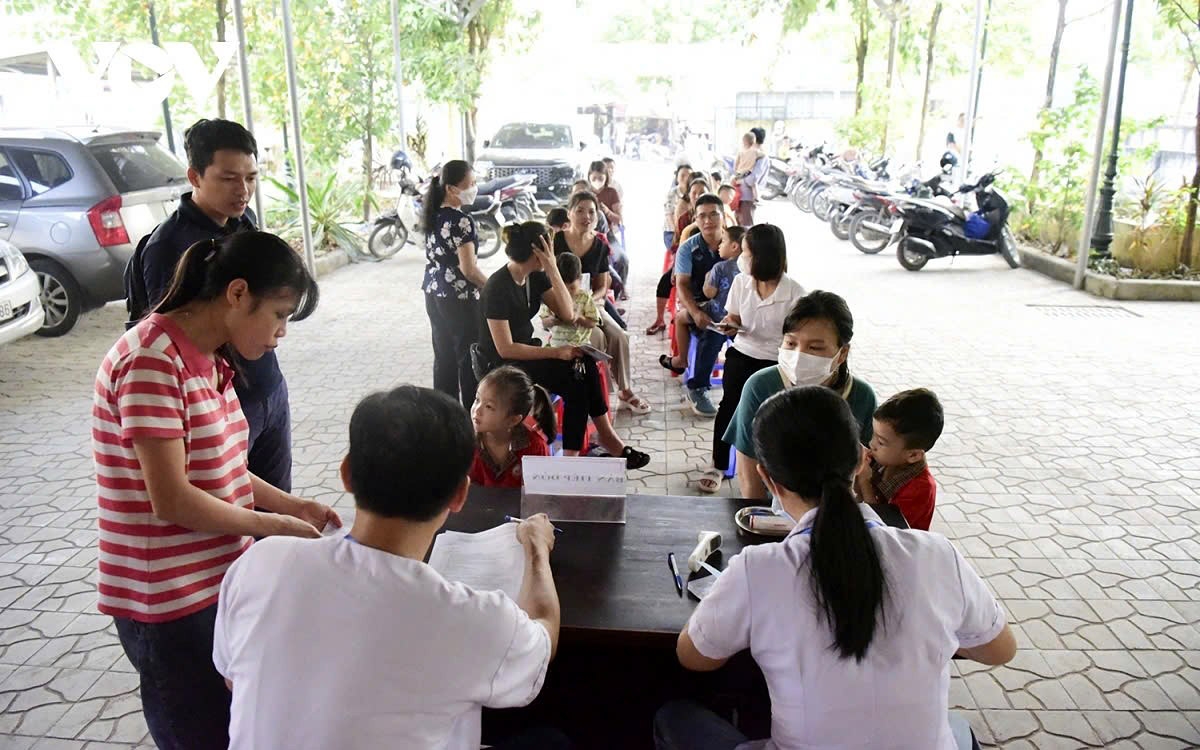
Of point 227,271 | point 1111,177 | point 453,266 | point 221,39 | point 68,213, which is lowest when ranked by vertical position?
point 453,266

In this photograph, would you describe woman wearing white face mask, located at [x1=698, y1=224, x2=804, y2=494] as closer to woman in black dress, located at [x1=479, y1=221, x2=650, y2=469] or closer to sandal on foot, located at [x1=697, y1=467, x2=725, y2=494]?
sandal on foot, located at [x1=697, y1=467, x2=725, y2=494]

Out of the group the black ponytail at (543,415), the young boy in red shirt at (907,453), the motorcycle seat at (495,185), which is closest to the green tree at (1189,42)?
the motorcycle seat at (495,185)

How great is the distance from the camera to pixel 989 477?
4.11m

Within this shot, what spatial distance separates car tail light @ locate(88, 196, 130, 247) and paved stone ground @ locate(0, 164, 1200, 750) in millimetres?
773

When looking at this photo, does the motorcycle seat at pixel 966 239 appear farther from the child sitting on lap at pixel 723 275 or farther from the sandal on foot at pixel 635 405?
the sandal on foot at pixel 635 405

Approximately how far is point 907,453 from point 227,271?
1.82 m

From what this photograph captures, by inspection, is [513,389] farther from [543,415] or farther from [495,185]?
[495,185]

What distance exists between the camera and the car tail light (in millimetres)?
6367

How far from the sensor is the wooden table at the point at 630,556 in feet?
5.77

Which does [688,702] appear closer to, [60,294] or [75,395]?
[75,395]

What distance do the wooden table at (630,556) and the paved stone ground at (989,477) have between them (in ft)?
3.46

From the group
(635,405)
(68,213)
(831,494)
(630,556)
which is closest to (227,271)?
(630,556)

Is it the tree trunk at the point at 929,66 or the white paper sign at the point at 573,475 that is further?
the tree trunk at the point at 929,66

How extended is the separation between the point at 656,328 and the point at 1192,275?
541 cm
